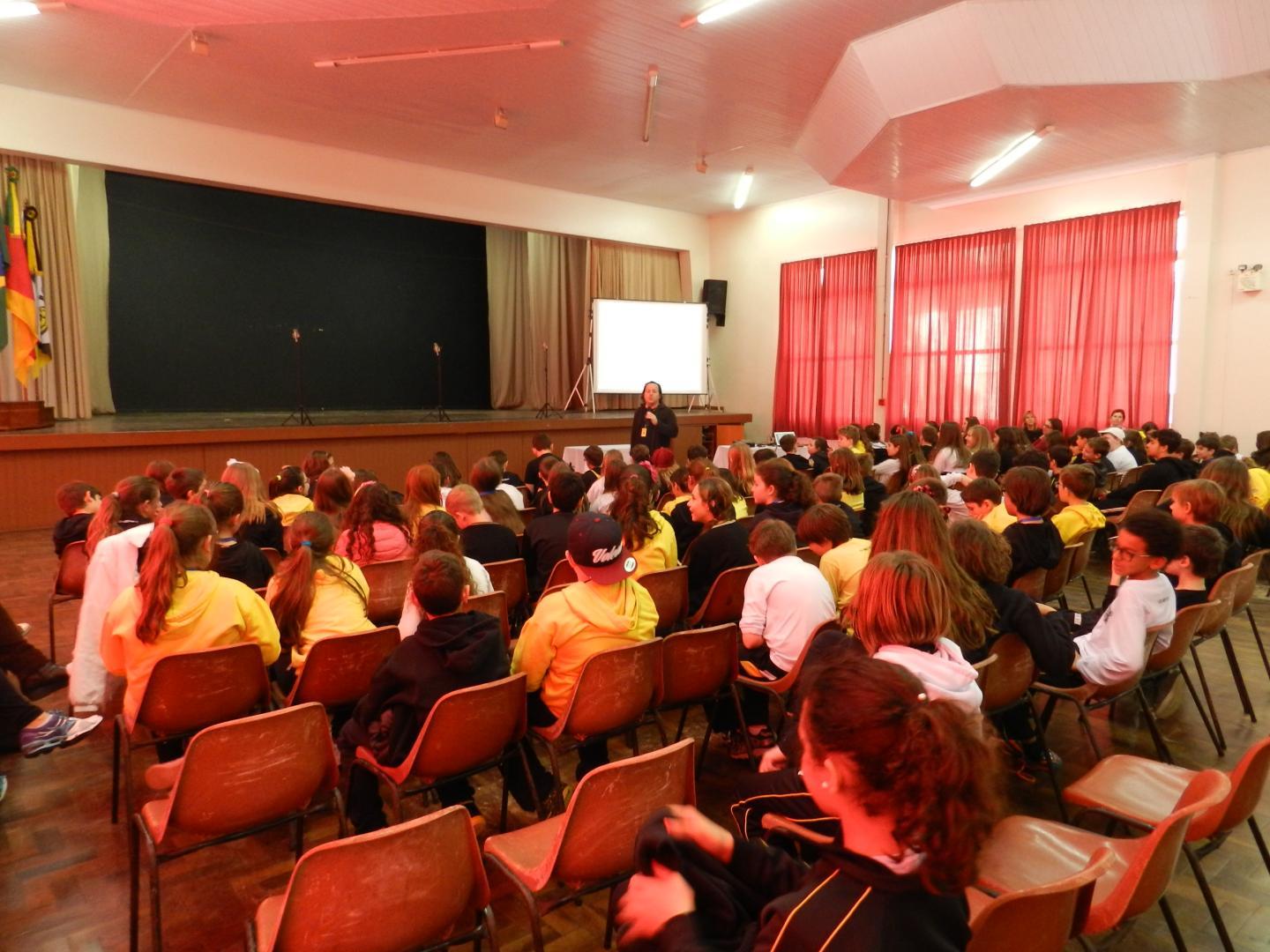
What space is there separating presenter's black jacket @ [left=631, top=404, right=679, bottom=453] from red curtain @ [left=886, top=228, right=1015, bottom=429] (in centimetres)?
453

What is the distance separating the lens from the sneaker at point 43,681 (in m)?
3.11

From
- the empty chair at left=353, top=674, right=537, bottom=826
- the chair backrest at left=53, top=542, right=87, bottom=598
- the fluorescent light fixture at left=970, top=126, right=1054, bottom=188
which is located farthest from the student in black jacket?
the fluorescent light fixture at left=970, top=126, right=1054, bottom=188

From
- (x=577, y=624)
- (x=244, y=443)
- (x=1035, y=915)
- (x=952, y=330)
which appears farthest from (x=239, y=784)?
(x=952, y=330)

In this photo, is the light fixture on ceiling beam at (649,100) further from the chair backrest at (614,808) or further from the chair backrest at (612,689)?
the chair backrest at (614,808)

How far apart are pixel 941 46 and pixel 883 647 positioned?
20.8 ft

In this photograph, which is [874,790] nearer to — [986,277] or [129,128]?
[129,128]

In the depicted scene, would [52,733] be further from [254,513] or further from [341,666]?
[254,513]

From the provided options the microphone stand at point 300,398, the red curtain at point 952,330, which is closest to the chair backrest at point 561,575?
the microphone stand at point 300,398

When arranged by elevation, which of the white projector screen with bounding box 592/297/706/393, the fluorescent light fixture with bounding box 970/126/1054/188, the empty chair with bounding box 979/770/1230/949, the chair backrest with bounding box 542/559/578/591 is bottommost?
the empty chair with bounding box 979/770/1230/949

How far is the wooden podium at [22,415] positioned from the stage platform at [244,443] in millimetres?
248

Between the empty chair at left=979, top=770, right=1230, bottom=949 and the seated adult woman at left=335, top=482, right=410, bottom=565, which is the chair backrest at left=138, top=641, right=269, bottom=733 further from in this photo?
the empty chair at left=979, top=770, right=1230, bottom=949

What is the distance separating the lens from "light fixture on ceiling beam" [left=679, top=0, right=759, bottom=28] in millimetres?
6379

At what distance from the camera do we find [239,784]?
2.11 metres

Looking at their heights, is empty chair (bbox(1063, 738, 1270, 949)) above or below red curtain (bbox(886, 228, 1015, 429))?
below
